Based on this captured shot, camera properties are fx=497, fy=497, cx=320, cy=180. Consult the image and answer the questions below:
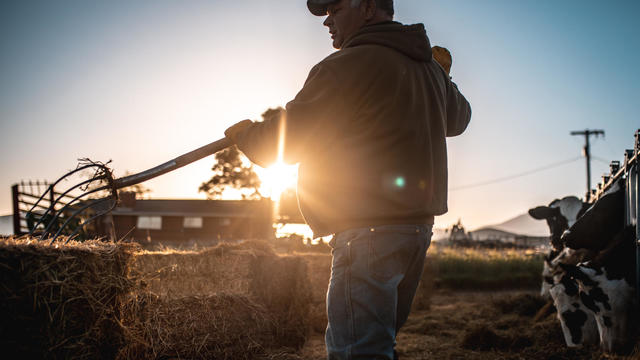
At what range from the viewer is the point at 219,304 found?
563 centimetres

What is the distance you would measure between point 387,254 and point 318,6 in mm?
1110

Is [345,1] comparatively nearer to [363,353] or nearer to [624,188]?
[363,353]

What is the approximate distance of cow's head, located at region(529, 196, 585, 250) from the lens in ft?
25.8

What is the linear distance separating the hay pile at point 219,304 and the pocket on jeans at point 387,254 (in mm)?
2363

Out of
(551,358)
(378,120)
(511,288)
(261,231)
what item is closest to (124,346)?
(378,120)

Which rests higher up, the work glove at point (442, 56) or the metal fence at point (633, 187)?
the work glove at point (442, 56)

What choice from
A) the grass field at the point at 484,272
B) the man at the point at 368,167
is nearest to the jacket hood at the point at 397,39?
the man at the point at 368,167

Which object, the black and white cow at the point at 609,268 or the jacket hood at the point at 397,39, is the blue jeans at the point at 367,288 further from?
the black and white cow at the point at 609,268

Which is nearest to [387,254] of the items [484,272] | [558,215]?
[558,215]

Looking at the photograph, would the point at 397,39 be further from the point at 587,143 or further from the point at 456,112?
the point at 587,143

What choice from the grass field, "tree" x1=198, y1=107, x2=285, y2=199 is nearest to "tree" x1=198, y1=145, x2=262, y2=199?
"tree" x1=198, y1=107, x2=285, y2=199

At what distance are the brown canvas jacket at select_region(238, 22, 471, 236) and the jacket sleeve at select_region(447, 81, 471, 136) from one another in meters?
0.46

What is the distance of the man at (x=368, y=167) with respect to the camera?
1778mm

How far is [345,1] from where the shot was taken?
2.12 metres
